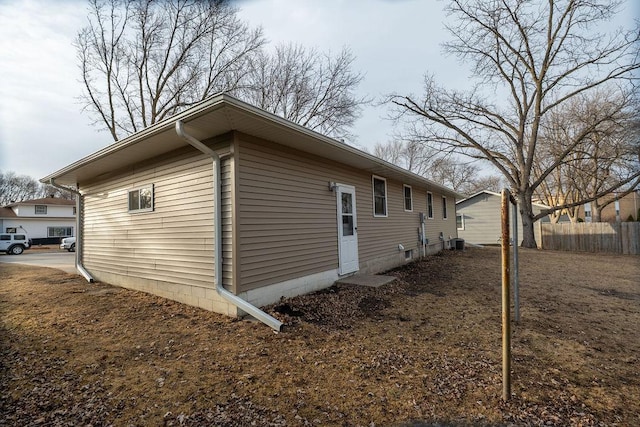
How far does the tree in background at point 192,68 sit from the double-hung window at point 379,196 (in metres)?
9.57

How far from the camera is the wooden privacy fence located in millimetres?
12375

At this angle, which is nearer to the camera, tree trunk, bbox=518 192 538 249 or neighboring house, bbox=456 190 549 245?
tree trunk, bbox=518 192 538 249

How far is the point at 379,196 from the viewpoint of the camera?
841cm

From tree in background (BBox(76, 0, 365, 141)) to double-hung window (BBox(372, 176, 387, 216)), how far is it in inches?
377

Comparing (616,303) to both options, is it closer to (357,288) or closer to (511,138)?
(357,288)

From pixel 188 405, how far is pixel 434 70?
15342mm

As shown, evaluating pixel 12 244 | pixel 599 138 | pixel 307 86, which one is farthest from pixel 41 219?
pixel 599 138

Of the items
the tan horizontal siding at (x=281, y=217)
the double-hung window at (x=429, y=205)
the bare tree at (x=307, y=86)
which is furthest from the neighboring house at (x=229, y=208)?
the bare tree at (x=307, y=86)

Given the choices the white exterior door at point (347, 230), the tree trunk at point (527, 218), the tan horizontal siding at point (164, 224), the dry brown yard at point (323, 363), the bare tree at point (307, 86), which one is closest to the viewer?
the dry brown yard at point (323, 363)

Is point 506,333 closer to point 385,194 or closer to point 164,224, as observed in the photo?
point 164,224

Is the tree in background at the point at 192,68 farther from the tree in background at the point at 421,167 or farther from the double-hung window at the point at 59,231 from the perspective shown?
the double-hung window at the point at 59,231

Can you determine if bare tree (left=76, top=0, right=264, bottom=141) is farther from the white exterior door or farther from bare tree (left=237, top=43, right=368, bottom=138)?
the white exterior door

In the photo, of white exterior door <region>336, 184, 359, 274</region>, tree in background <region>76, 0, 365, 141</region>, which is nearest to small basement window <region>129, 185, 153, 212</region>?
white exterior door <region>336, 184, 359, 274</region>

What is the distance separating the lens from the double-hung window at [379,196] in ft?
26.7
